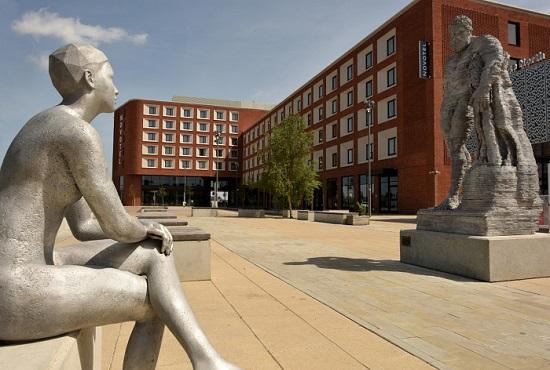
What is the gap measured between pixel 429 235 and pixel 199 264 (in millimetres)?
4466

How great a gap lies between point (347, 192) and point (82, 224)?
41894mm

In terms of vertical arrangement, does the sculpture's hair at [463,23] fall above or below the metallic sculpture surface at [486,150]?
above

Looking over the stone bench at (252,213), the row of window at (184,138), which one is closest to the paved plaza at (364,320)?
the stone bench at (252,213)

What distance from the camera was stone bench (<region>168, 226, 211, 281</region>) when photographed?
6.52 metres

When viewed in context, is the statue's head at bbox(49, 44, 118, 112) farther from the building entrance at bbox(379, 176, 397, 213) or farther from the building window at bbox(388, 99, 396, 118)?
the building window at bbox(388, 99, 396, 118)

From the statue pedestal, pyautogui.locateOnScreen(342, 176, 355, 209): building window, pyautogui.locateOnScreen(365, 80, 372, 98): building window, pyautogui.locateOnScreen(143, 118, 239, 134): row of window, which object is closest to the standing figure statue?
the statue pedestal

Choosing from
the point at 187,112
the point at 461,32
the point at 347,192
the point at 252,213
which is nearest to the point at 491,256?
the point at 461,32

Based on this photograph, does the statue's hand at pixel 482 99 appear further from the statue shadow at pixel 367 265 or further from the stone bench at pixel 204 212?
the stone bench at pixel 204 212

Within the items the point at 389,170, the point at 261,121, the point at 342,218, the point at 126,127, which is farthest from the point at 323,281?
the point at 126,127

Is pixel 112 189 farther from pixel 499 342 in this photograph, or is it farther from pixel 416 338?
pixel 499 342

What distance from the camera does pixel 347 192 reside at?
141ft

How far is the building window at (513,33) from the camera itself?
34188mm

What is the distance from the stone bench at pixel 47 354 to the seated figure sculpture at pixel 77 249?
0.05m

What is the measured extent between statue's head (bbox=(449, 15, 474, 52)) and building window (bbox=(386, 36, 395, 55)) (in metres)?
30.2
